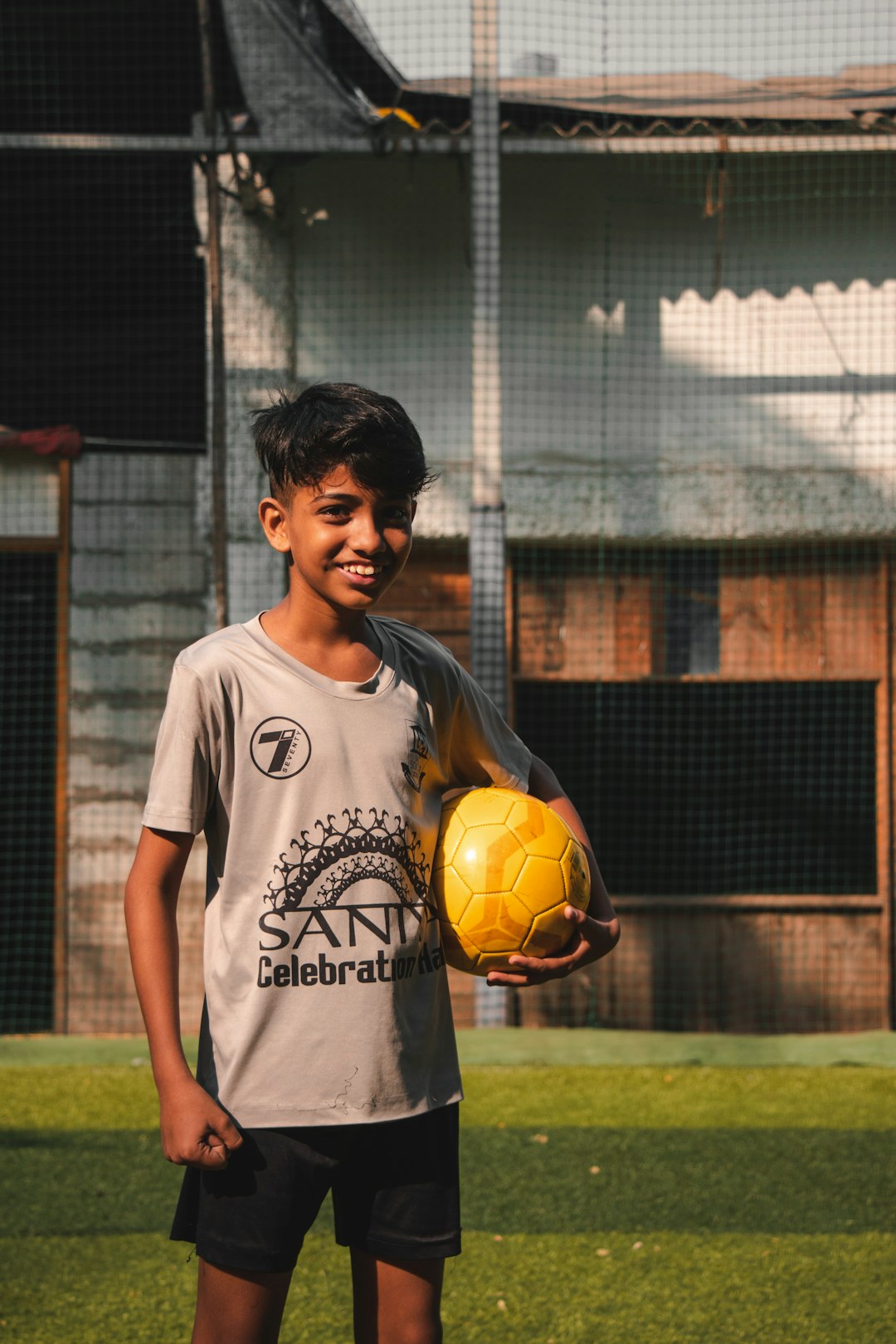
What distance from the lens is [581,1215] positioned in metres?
3.74

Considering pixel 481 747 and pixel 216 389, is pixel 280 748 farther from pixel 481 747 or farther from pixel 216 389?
pixel 216 389

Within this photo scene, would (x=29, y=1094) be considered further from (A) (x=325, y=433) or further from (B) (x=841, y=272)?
(B) (x=841, y=272)

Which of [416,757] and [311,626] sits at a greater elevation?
[311,626]

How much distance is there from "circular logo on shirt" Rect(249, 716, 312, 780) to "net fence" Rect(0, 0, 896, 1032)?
14.6 feet

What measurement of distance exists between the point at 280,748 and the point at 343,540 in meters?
0.29

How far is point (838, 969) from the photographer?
250 inches

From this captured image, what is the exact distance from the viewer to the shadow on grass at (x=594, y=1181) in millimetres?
3688

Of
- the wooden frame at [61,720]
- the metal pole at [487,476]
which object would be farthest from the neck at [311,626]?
the wooden frame at [61,720]

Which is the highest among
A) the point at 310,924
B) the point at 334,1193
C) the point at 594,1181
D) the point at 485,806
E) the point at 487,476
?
the point at 487,476

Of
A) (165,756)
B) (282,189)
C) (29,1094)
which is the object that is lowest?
(29,1094)

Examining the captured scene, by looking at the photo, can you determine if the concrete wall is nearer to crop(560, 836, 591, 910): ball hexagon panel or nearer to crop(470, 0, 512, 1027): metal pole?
crop(470, 0, 512, 1027): metal pole

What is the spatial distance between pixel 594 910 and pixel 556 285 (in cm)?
495

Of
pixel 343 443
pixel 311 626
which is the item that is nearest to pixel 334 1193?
pixel 311 626

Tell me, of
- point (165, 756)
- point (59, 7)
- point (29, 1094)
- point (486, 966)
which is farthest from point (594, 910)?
point (59, 7)
